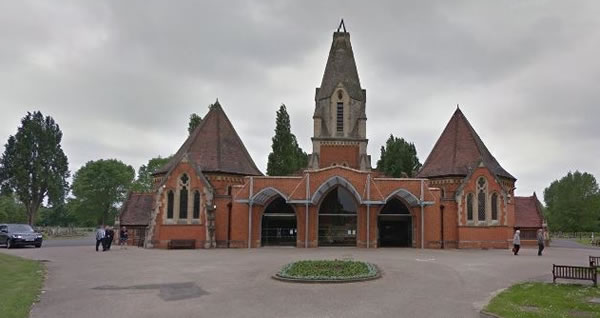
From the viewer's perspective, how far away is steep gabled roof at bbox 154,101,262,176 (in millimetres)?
34219

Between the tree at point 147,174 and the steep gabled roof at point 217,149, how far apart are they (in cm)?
3609

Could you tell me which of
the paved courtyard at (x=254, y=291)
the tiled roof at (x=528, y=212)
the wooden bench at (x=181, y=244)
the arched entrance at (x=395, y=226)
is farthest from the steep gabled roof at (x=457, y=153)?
the wooden bench at (x=181, y=244)

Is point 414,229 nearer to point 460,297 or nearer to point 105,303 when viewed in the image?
point 460,297

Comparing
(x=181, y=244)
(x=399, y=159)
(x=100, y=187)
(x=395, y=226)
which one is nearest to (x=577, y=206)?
(x=399, y=159)

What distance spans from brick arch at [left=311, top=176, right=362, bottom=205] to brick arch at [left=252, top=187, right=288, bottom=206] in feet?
6.64

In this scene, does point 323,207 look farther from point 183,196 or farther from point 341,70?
point 341,70

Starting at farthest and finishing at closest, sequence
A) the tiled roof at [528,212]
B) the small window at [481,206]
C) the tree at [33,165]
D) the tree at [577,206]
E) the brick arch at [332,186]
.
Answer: the tree at [577,206]
the tree at [33,165]
the tiled roof at [528,212]
the small window at [481,206]
the brick arch at [332,186]

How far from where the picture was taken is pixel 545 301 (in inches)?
465

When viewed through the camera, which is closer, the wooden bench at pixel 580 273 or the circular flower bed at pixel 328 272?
the circular flower bed at pixel 328 272

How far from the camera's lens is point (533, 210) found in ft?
130

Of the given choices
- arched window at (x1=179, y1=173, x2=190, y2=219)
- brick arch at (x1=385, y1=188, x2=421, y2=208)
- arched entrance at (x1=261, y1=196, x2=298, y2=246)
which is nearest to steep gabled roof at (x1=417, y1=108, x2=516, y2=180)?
brick arch at (x1=385, y1=188, x2=421, y2=208)

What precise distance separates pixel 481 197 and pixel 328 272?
2042cm

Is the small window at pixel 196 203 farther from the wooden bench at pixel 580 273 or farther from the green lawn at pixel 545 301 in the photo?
the wooden bench at pixel 580 273

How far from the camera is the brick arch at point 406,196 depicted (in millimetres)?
31344
